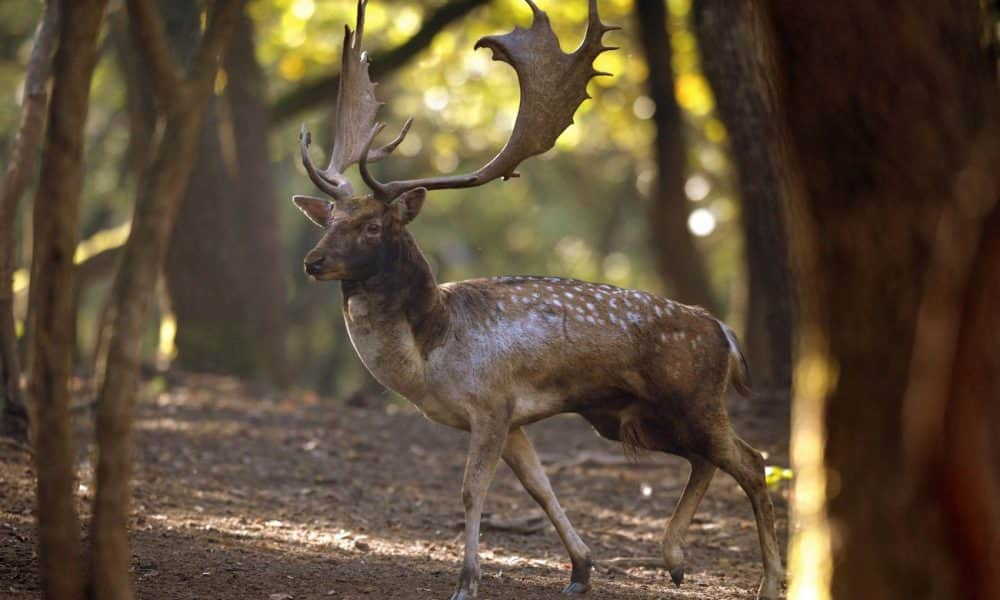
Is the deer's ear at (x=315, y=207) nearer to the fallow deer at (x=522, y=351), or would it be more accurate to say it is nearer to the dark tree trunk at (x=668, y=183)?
the fallow deer at (x=522, y=351)

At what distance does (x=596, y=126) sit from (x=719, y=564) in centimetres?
1840

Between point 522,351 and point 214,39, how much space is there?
2.68m

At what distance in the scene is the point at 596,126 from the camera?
2597 cm

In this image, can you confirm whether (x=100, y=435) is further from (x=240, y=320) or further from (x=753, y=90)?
Answer: (x=240, y=320)

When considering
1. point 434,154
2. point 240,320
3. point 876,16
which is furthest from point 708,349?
point 434,154

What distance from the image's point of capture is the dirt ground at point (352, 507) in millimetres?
6770

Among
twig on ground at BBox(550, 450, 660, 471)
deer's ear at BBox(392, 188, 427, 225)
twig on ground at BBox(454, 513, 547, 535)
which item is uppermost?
deer's ear at BBox(392, 188, 427, 225)

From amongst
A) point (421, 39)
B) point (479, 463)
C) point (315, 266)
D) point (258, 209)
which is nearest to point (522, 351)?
point (479, 463)

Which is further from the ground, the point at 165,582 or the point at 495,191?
the point at 495,191

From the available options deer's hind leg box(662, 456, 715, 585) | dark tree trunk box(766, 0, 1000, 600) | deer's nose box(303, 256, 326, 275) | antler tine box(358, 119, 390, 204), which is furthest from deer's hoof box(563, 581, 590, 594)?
dark tree trunk box(766, 0, 1000, 600)

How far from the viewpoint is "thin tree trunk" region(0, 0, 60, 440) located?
820cm

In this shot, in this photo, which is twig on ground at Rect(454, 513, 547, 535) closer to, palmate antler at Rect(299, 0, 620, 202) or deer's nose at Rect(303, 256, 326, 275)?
palmate antler at Rect(299, 0, 620, 202)

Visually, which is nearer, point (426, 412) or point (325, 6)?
point (426, 412)

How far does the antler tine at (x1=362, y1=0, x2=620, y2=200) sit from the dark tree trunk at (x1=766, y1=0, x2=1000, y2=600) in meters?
3.59
